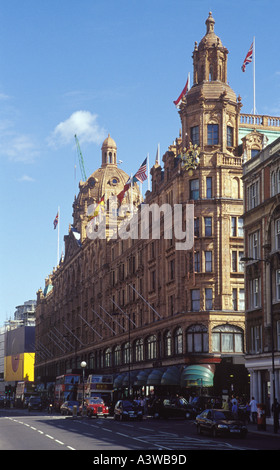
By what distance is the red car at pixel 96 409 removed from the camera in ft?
219

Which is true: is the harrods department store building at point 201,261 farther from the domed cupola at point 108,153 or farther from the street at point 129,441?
the domed cupola at point 108,153

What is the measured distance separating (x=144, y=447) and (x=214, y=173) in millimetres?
45333

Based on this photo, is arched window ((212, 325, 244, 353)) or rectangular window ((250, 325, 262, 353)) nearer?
rectangular window ((250, 325, 262, 353))

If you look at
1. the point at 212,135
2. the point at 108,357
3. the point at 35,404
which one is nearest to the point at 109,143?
the point at 108,357

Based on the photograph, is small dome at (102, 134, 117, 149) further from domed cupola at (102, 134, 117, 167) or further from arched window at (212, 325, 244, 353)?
arched window at (212, 325, 244, 353)

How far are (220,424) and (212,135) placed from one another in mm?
41499

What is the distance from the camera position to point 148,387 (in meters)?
86.5

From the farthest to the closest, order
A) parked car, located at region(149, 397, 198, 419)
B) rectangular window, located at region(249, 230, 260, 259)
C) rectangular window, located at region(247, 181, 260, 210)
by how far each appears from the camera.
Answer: parked car, located at region(149, 397, 198, 419)
rectangular window, located at region(247, 181, 260, 210)
rectangular window, located at region(249, 230, 260, 259)

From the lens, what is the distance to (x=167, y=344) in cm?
7931

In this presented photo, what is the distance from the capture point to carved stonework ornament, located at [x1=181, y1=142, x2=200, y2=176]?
242 feet

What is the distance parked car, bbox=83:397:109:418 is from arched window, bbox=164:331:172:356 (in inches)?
469

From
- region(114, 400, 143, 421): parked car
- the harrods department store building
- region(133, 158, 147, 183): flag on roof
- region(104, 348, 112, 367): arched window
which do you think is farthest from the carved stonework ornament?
region(104, 348, 112, 367): arched window
